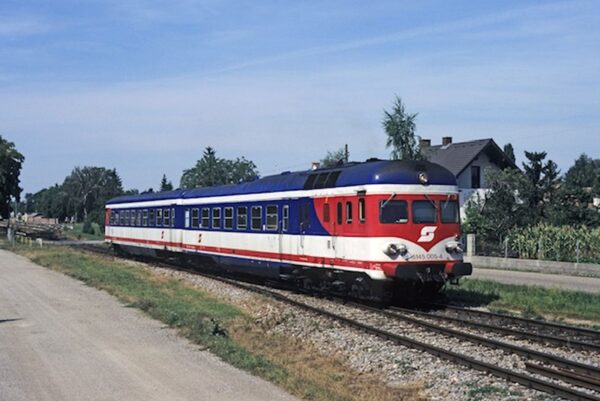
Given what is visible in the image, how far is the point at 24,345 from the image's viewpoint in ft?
40.2

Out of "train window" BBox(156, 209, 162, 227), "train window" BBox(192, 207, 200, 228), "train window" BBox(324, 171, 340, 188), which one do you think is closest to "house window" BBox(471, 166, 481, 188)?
"train window" BBox(156, 209, 162, 227)

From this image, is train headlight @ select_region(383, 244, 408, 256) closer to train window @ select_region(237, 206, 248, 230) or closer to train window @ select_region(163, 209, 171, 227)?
train window @ select_region(237, 206, 248, 230)

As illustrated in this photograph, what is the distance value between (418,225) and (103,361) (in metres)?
8.54

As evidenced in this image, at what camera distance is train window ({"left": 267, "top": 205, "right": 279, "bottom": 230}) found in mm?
21391

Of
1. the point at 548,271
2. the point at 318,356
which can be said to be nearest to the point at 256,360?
the point at 318,356

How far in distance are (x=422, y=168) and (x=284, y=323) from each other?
5054 millimetres

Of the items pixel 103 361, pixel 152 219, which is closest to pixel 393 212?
pixel 103 361

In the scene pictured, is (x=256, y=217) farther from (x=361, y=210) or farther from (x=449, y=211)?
(x=449, y=211)

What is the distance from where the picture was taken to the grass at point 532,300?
57.6 ft

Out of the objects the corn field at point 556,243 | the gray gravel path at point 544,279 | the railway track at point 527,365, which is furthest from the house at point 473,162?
the railway track at point 527,365

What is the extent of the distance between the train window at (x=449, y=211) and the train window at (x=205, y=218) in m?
11.1

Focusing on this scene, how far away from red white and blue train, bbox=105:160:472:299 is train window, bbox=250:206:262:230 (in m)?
0.03

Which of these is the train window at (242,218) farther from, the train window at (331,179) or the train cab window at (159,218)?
the train cab window at (159,218)

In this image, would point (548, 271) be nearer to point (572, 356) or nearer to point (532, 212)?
point (532, 212)
